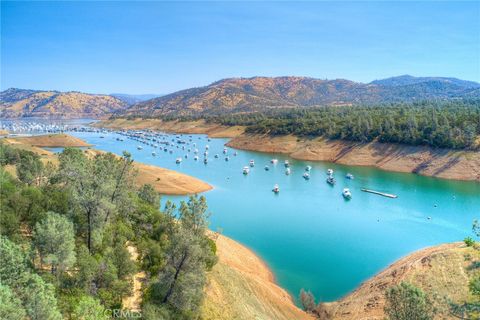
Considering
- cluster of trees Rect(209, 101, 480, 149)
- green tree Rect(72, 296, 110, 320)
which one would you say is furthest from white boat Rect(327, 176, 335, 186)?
green tree Rect(72, 296, 110, 320)

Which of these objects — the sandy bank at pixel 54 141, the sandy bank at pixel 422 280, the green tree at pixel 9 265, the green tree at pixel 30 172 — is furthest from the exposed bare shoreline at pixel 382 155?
the green tree at pixel 9 265

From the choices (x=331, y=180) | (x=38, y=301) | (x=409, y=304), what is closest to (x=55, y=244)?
(x=38, y=301)

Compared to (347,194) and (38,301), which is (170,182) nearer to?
(347,194)

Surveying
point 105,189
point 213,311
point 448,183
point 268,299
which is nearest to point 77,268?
point 105,189

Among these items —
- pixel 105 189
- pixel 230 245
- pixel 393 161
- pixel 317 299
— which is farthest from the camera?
pixel 393 161

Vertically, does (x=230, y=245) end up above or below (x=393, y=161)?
below

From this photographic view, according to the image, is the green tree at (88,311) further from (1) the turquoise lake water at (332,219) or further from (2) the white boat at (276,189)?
(2) the white boat at (276,189)

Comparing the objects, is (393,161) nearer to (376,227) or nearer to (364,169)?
(364,169)

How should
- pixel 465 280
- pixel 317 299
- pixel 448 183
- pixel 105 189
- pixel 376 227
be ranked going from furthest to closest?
1. pixel 448 183
2. pixel 376 227
3. pixel 317 299
4. pixel 465 280
5. pixel 105 189
